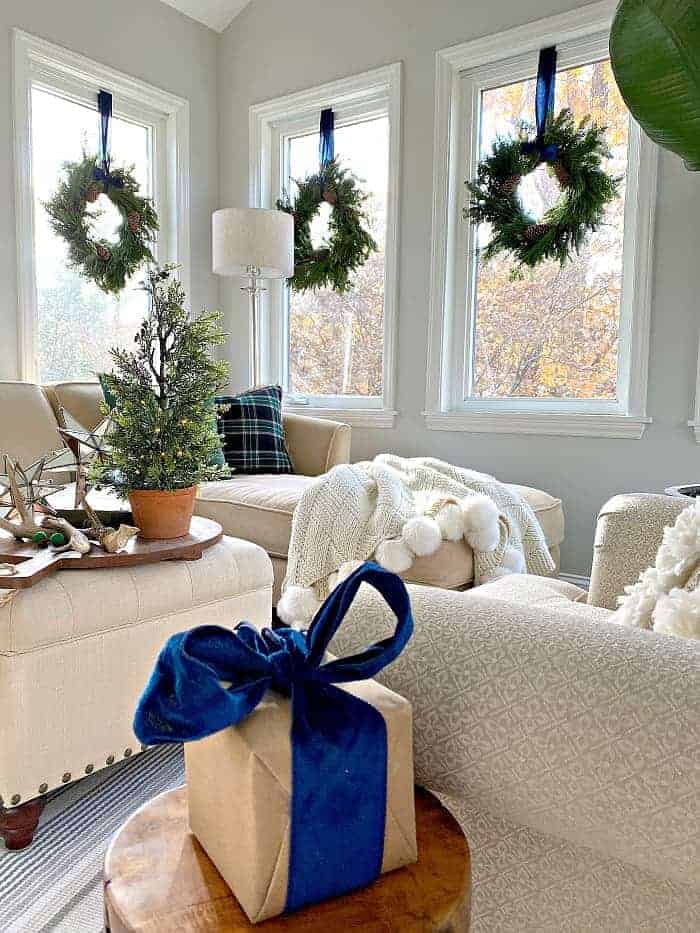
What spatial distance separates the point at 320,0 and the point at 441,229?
1461mm

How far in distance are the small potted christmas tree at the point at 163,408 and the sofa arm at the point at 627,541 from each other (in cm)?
84

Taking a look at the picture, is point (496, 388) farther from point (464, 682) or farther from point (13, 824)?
point (464, 682)

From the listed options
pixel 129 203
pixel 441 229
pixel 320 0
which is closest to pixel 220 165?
pixel 129 203

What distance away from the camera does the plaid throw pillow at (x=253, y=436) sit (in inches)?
122

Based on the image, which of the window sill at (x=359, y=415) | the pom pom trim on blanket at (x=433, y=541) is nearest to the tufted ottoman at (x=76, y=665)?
the pom pom trim on blanket at (x=433, y=541)

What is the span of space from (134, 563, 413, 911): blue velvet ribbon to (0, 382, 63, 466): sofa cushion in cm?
252

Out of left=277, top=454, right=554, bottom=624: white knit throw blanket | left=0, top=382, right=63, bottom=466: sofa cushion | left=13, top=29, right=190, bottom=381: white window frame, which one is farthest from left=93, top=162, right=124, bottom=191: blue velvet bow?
left=277, top=454, right=554, bottom=624: white knit throw blanket

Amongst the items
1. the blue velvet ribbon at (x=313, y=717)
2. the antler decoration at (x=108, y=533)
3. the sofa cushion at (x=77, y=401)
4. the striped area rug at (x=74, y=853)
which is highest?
the sofa cushion at (x=77, y=401)

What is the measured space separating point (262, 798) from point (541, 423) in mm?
3029

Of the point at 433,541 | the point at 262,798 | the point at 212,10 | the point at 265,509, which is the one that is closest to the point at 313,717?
the point at 262,798

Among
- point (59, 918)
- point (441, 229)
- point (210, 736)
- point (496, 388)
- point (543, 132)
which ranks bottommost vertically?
point (59, 918)

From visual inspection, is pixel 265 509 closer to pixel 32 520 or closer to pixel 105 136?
Result: pixel 32 520

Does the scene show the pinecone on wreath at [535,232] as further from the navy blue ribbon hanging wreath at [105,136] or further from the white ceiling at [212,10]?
the white ceiling at [212,10]

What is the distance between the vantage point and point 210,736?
55 centimetres
